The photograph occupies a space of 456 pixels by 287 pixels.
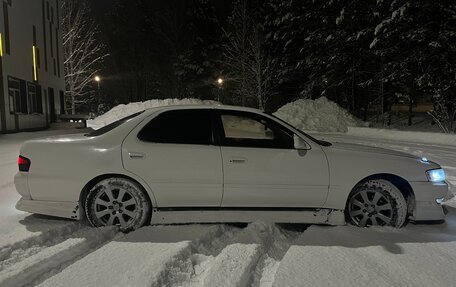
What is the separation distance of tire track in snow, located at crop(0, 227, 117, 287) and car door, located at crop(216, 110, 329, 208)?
57.5 inches

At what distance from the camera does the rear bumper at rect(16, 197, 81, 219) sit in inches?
191

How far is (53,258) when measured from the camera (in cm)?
393

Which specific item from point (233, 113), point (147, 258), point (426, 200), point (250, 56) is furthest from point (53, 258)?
point (250, 56)

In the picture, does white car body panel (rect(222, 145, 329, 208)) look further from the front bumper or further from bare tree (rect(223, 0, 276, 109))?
bare tree (rect(223, 0, 276, 109))

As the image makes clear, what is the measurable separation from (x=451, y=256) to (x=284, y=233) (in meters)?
1.71

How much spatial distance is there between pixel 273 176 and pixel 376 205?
1.32 m

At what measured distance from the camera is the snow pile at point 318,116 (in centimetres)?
2722

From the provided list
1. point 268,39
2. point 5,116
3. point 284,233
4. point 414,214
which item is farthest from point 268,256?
point 268,39

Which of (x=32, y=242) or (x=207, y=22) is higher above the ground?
(x=207, y=22)

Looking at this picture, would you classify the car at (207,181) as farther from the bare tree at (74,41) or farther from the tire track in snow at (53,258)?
the bare tree at (74,41)

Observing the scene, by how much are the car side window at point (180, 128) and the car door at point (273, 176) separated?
302mm

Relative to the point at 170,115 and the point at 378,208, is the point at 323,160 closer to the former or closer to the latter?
the point at 378,208

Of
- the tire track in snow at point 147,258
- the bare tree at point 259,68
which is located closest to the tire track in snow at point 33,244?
the tire track in snow at point 147,258

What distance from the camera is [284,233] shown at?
15.9ft
